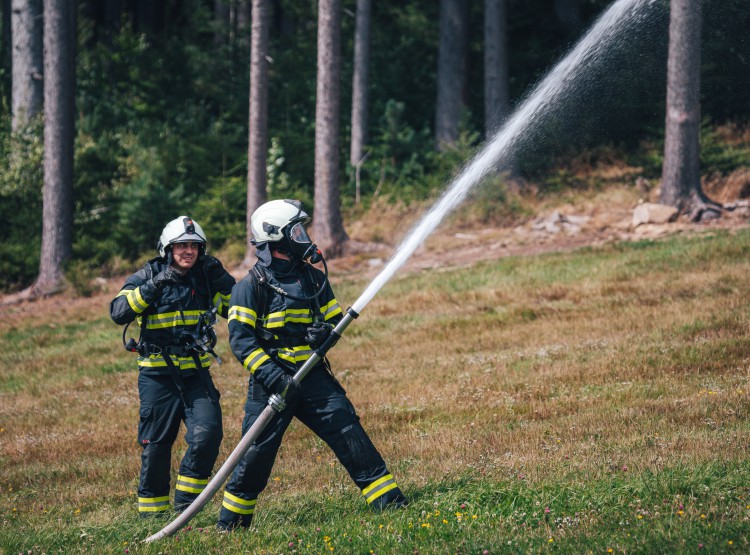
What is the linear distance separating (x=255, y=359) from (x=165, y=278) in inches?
43.5

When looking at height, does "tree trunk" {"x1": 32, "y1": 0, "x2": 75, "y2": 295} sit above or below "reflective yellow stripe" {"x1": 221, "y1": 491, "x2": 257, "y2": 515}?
above

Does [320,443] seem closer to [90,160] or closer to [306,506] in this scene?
[306,506]

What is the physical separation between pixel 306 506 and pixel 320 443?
223 cm

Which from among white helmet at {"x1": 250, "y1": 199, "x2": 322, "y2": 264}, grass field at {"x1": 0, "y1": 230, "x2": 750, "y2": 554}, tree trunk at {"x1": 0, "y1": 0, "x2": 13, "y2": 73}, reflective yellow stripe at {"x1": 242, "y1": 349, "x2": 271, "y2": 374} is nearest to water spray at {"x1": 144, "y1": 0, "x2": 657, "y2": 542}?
reflective yellow stripe at {"x1": 242, "y1": 349, "x2": 271, "y2": 374}

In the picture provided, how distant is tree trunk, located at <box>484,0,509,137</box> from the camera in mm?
22422

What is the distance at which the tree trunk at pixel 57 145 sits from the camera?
19250mm

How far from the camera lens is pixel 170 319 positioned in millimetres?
6734

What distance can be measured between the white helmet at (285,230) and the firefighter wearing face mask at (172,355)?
0.72 meters

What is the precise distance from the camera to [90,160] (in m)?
21.5

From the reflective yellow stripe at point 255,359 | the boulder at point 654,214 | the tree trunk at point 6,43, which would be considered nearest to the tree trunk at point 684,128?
the boulder at point 654,214

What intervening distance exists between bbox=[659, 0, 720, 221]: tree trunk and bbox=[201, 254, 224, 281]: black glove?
12.4 metres

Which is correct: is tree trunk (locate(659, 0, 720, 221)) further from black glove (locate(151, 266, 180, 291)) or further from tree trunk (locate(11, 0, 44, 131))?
tree trunk (locate(11, 0, 44, 131))

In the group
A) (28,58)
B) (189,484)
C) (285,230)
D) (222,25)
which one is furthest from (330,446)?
(222,25)

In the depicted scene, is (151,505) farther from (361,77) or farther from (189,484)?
(361,77)
